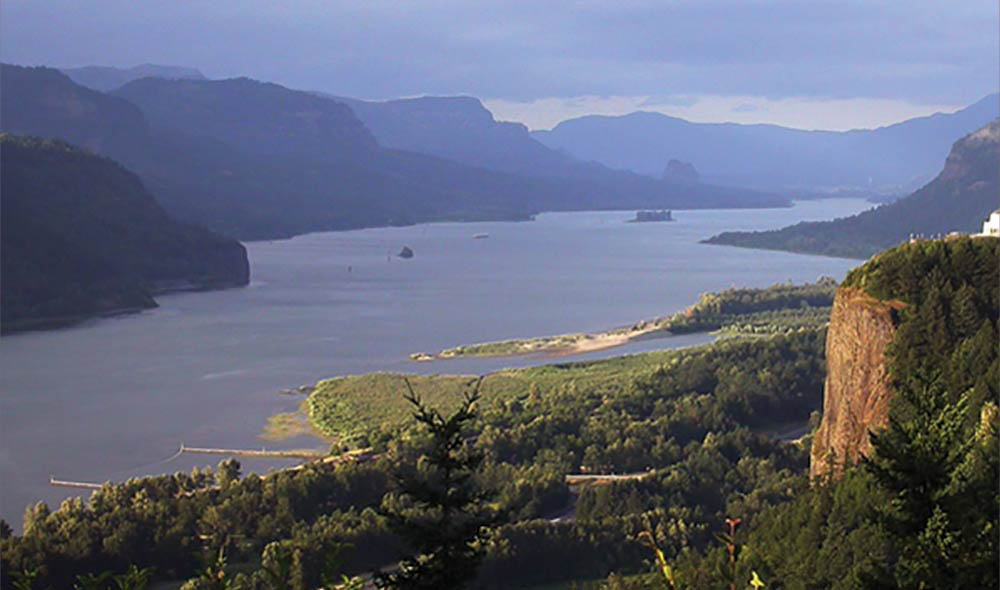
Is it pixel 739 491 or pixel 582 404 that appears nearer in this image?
pixel 739 491

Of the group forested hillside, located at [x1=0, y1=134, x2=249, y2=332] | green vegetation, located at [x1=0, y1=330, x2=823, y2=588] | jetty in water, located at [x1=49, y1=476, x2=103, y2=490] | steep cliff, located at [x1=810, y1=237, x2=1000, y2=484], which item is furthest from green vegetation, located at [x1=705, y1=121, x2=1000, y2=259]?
jetty in water, located at [x1=49, y1=476, x2=103, y2=490]

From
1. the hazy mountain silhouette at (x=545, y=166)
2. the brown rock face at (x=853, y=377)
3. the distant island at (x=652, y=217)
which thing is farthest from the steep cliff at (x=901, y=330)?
the hazy mountain silhouette at (x=545, y=166)

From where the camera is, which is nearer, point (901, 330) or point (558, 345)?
point (901, 330)

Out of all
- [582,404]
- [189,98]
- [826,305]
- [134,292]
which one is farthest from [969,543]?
[189,98]

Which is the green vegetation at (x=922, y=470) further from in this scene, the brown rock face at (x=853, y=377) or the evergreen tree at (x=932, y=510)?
the brown rock face at (x=853, y=377)

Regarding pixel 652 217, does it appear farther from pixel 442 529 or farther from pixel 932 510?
pixel 442 529

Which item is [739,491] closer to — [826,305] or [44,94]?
[826,305]

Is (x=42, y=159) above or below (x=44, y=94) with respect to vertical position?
below

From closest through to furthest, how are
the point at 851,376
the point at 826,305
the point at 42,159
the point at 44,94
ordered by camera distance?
the point at 851,376
the point at 826,305
the point at 42,159
the point at 44,94

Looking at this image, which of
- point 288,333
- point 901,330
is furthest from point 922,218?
point 901,330
